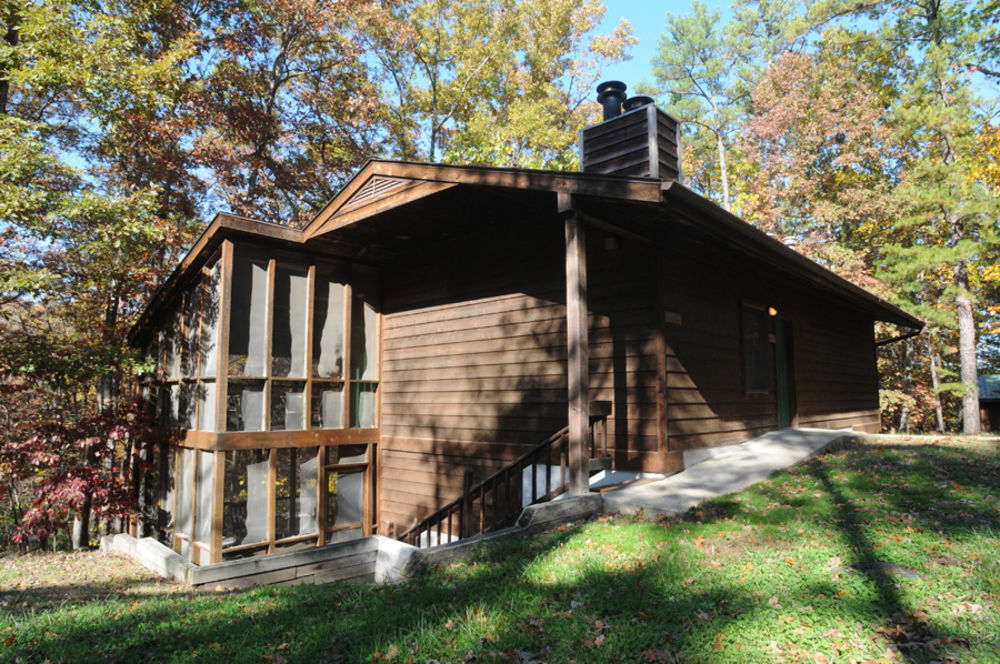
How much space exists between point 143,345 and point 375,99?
8850 millimetres

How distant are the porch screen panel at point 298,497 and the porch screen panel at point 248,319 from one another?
1324 millimetres

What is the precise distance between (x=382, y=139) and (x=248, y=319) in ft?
37.0

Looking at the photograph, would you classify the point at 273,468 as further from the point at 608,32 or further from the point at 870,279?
the point at 608,32

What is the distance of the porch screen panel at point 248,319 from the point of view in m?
8.12

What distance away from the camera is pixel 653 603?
3738 mm

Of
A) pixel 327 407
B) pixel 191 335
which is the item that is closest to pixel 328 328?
pixel 327 407

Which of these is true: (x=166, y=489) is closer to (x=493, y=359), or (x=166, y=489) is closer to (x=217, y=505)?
(x=217, y=505)

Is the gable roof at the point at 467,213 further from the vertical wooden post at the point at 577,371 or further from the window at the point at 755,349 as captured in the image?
the window at the point at 755,349

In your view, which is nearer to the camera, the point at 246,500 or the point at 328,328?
the point at 246,500

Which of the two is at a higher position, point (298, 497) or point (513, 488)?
point (513, 488)

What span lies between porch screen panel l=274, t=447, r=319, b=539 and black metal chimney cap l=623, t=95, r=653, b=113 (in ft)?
22.5

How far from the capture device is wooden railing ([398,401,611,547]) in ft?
20.7

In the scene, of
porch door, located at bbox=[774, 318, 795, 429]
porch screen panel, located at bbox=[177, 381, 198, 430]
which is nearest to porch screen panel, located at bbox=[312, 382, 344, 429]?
porch screen panel, located at bbox=[177, 381, 198, 430]

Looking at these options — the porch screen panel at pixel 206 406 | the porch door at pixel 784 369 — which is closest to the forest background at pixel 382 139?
the porch screen panel at pixel 206 406
